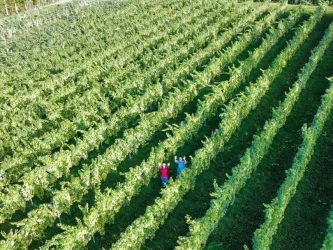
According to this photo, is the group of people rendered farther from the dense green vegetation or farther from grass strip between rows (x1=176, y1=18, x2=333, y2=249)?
grass strip between rows (x1=176, y1=18, x2=333, y2=249)

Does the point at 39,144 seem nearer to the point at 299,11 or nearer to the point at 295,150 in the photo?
the point at 295,150

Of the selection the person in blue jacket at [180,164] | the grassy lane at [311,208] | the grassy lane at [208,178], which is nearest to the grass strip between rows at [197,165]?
the grassy lane at [208,178]

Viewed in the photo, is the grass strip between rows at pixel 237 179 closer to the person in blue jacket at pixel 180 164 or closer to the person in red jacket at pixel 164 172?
the person in blue jacket at pixel 180 164

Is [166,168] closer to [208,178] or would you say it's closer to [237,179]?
[208,178]

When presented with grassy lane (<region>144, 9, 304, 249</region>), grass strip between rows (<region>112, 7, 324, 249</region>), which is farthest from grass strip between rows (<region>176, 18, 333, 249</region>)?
grass strip between rows (<region>112, 7, 324, 249</region>)

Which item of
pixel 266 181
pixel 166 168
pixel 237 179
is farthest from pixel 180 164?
pixel 266 181
